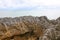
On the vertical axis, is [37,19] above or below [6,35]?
above

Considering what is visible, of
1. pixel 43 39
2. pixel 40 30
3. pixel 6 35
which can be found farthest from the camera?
pixel 40 30

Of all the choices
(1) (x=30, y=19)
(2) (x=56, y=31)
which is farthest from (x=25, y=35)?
(2) (x=56, y=31)

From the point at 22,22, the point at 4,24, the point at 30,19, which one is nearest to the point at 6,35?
the point at 4,24

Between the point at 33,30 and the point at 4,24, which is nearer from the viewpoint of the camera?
the point at 4,24

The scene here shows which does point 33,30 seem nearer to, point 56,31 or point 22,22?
point 22,22

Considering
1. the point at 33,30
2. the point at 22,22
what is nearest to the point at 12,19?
the point at 22,22

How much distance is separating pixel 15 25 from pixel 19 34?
26.1 inches

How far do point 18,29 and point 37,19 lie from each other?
1988 millimetres

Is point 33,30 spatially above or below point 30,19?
below

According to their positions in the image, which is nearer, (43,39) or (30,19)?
(43,39)

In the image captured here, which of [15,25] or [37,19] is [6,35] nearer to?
[15,25]

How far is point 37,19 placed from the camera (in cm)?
1169

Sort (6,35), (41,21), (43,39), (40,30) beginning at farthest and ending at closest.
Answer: (41,21), (40,30), (6,35), (43,39)

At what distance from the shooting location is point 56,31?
5.46 meters
